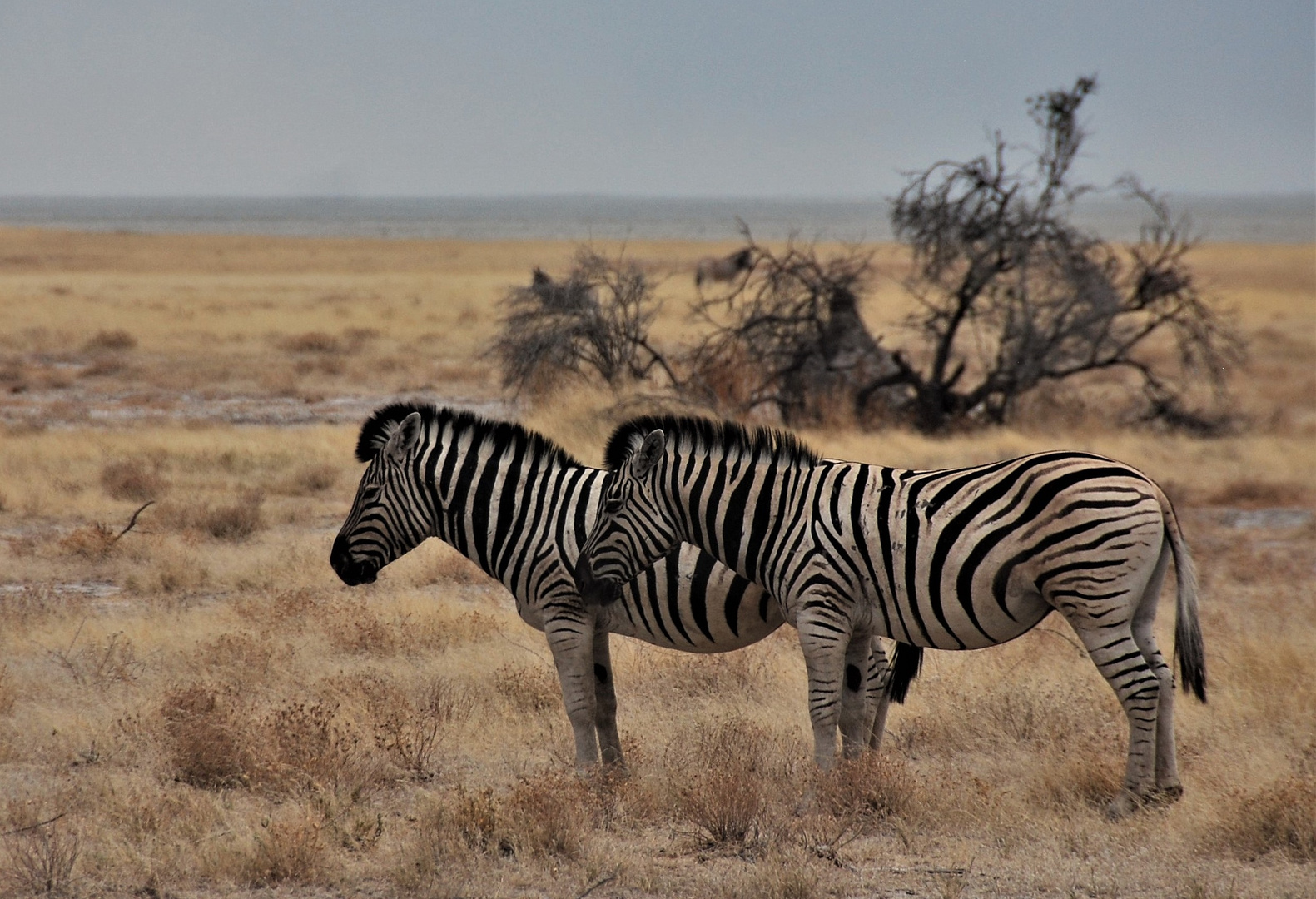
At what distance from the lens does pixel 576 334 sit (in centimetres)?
1659

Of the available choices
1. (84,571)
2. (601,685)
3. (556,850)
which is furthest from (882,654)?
(84,571)

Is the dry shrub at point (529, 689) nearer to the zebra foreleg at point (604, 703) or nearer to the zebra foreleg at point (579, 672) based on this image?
the zebra foreleg at point (604, 703)

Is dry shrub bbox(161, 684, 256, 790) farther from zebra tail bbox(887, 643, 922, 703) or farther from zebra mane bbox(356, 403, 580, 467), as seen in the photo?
zebra tail bbox(887, 643, 922, 703)

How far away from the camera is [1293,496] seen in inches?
531

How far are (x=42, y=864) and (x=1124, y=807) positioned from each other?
4.28m

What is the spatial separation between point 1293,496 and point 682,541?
10.3m

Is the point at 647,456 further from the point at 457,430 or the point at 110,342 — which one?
the point at 110,342

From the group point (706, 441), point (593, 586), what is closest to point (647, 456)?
point (706, 441)

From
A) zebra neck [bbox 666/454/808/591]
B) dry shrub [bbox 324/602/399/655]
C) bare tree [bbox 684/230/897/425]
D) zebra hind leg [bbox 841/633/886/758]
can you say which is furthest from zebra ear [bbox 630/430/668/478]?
bare tree [bbox 684/230/897/425]

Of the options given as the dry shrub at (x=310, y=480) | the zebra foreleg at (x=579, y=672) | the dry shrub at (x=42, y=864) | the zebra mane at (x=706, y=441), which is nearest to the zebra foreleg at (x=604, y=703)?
the zebra foreleg at (x=579, y=672)

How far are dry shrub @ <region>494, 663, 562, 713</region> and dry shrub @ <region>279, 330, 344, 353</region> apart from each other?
1917 cm

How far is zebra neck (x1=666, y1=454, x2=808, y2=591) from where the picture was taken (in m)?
5.33

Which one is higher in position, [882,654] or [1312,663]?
[882,654]

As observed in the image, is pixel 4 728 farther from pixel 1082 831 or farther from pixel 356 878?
pixel 1082 831
